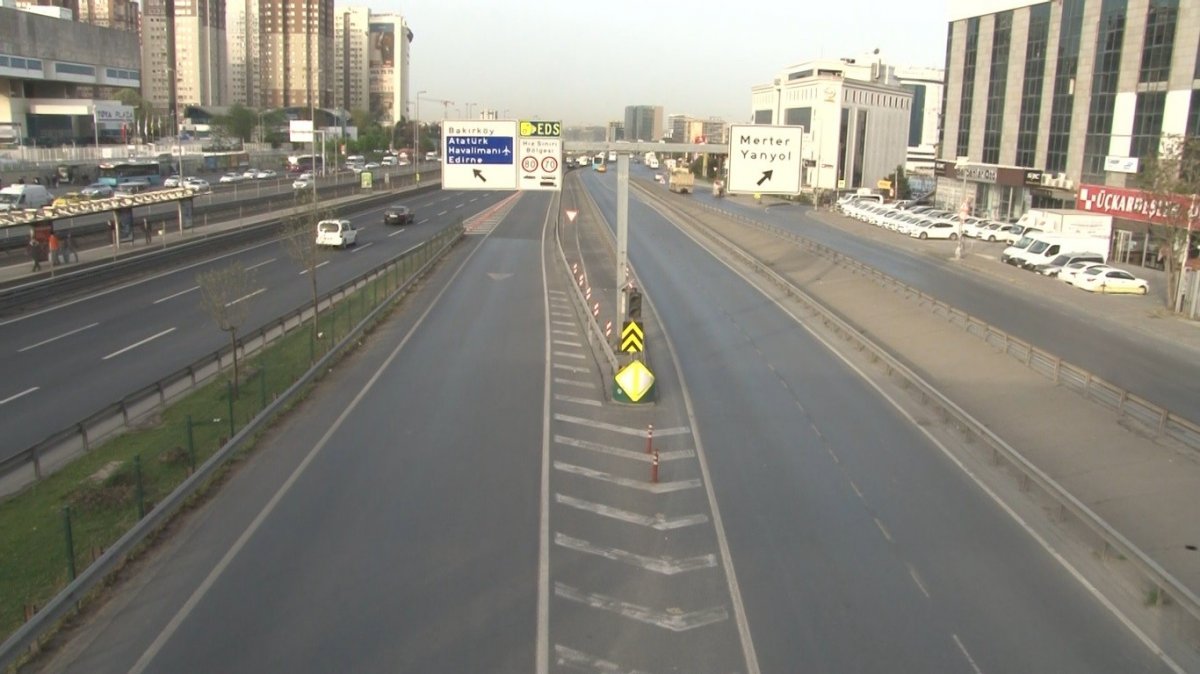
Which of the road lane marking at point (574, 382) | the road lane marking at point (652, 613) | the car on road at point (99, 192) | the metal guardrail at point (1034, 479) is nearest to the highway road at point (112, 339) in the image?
the road lane marking at point (574, 382)

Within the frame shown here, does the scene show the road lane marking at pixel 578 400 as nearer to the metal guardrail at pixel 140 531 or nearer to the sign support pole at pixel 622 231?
the sign support pole at pixel 622 231

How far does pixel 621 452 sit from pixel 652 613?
705 cm

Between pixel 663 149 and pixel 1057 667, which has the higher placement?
pixel 663 149

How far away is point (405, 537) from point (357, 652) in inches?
140

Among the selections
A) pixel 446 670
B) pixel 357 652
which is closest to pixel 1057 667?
pixel 446 670

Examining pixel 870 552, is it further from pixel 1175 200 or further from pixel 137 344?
pixel 1175 200

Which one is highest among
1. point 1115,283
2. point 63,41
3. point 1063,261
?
point 63,41

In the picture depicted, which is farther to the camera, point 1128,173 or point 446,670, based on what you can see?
point 1128,173

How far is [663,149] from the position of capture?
27.8 metres

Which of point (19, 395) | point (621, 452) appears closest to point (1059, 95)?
point (621, 452)

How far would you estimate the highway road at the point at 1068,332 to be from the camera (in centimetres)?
2605

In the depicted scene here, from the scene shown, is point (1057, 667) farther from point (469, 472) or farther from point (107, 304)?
point (107, 304)

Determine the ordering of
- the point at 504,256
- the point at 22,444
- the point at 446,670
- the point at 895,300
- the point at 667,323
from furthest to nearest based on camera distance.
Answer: the point at 504,256, the point at 895,300, the point at 667,323, the point at 22,444, the point at 446,670

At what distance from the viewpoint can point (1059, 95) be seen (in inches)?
2746
